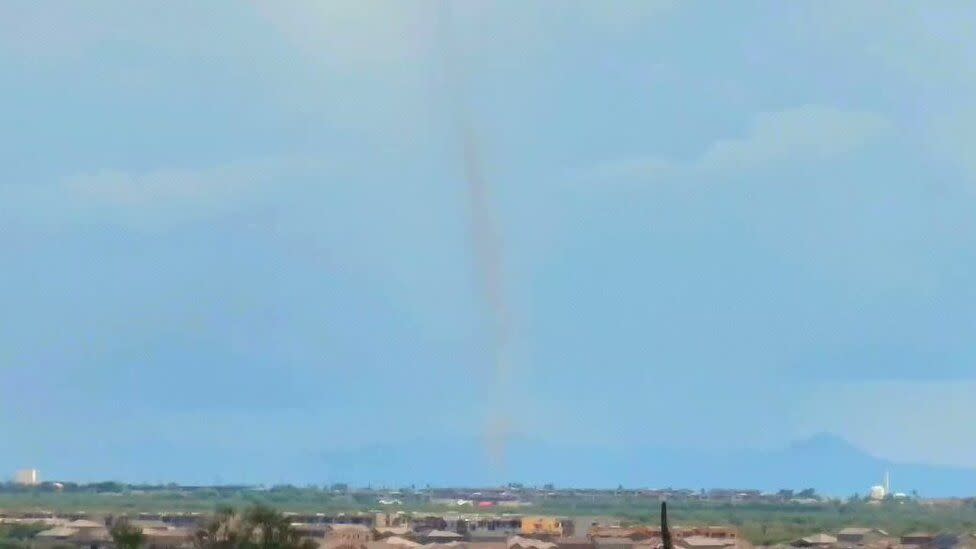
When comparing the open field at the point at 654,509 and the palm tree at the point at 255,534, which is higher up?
the open field at the point at 654,509

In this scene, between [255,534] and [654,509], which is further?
[654,509]

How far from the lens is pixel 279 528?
154ft

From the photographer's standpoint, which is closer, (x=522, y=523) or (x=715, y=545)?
(x=715, y=545)

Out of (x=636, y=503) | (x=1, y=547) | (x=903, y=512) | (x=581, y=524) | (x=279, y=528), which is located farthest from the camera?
(x=636, y=503)

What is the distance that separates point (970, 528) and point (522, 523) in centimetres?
1736

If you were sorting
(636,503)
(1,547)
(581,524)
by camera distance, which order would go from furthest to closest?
(636,503)
(581,524)
(1,547)

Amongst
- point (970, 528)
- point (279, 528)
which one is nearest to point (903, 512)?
point (970, 528)

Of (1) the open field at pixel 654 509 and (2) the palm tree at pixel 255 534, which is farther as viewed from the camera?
(1) the open field at pixel 654 509

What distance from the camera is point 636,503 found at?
123 meters

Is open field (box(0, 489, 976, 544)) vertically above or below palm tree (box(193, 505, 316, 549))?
above

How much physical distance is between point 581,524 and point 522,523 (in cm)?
329

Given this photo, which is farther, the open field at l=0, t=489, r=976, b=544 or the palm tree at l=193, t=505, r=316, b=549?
the open field at l=0, t=489, r=976, b=544

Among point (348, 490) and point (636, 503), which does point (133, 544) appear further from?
point (348, 490)

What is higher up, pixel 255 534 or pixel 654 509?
pixel 654 509
